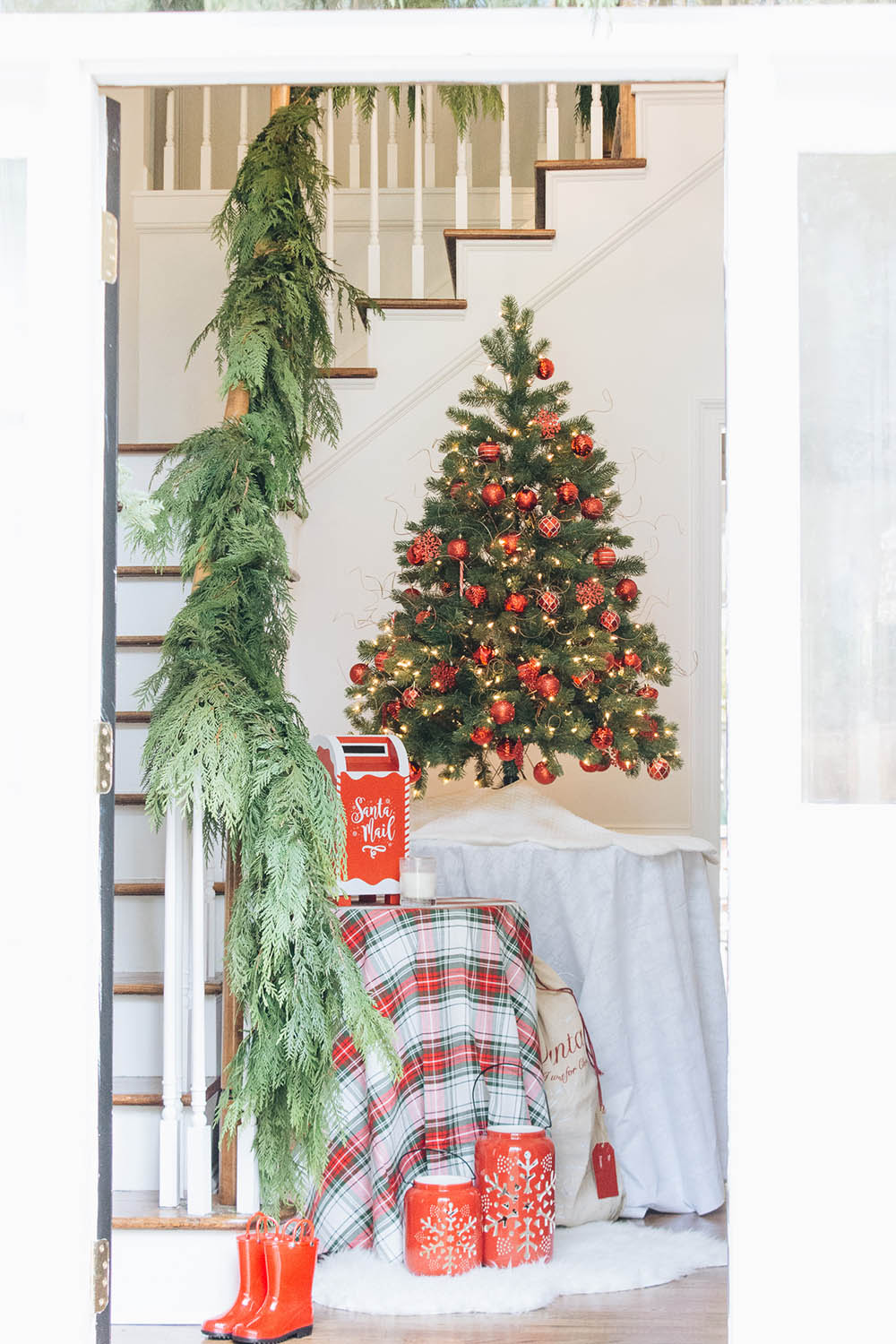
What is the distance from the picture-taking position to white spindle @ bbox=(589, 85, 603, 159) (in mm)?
4824

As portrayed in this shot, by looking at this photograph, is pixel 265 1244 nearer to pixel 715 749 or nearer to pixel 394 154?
pixel 715 749

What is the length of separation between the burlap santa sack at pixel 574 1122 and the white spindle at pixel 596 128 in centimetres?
285

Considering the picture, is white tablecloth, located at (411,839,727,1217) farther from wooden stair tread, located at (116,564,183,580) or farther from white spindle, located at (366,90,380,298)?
white spindle, located at (366,90,380,298)

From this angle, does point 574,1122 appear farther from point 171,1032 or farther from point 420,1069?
point 171,1032

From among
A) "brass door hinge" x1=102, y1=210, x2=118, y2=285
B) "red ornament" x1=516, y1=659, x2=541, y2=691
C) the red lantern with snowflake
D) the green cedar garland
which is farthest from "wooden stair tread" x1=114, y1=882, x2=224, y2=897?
"brass door hinge" x1=102, y1=210, x2=118, y2=285

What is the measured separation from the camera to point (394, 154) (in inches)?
211

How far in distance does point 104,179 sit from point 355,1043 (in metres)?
1.55

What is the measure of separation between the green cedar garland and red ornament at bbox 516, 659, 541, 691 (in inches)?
30.5

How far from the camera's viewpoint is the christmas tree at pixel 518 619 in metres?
3.64

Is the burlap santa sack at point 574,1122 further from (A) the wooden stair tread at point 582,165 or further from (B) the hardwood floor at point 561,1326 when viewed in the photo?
(A) the wooden stair tread at point 582,165

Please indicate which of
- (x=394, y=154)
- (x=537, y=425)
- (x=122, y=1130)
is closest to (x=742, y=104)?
(x=537, y=425)

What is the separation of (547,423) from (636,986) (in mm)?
1454

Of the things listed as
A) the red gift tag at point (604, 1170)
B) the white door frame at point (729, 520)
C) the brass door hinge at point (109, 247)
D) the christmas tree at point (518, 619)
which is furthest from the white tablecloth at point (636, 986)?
the brass door hinge at point (109, 247)

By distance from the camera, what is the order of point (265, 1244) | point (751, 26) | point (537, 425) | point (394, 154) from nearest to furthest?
point (751, 26) → point (265, 1244) → point (537, 425) → point (394, 154)
